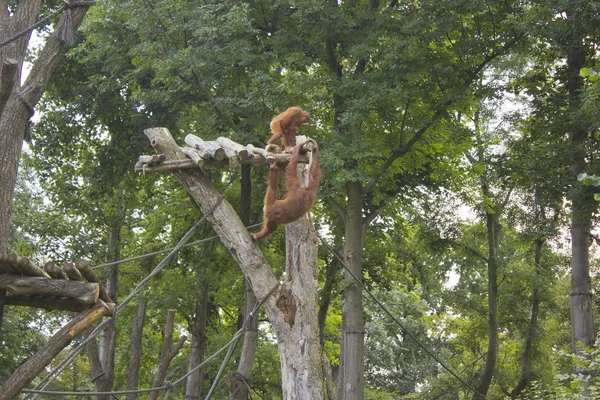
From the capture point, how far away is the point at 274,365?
19.2 meters

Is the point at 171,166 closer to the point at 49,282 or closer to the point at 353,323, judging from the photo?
the point at 49,282

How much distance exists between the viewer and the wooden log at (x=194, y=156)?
650cm

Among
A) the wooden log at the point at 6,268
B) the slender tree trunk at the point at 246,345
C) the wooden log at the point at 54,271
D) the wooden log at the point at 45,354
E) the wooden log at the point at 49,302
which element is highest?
the slender tree trunk at the point at 246,345

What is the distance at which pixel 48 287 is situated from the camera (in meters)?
5.12

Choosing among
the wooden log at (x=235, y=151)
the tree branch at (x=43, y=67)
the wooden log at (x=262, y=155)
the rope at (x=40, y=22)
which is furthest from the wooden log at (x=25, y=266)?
the tree branch at (x=43, y=67)

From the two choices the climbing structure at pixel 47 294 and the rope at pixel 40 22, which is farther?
the rope at pixel 40 22

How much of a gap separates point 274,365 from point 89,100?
820cm

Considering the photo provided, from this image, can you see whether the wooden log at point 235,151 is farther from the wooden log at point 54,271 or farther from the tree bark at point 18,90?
the tree bark at point 18,90

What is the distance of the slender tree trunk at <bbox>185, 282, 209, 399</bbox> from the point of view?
15839mm

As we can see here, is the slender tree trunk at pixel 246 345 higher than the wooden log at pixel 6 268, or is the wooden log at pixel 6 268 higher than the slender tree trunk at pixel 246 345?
the slender tree trunk at pixel 246 345

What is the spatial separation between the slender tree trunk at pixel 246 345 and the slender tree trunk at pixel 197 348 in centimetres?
195

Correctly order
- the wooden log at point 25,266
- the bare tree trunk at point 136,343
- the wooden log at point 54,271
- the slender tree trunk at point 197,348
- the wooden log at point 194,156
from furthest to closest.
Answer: the slender tree trunk at point 197,348 < the bare tree trunk at point 136,343 < the wooden log at point 194,156 < the wooden log at point 54,271 < the wooden log at point 25,266

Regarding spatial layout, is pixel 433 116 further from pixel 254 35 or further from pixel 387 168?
pixel 254 35

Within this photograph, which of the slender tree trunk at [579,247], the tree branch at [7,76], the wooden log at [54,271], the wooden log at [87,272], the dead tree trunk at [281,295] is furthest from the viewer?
the slender tree trunk at [579,247]
